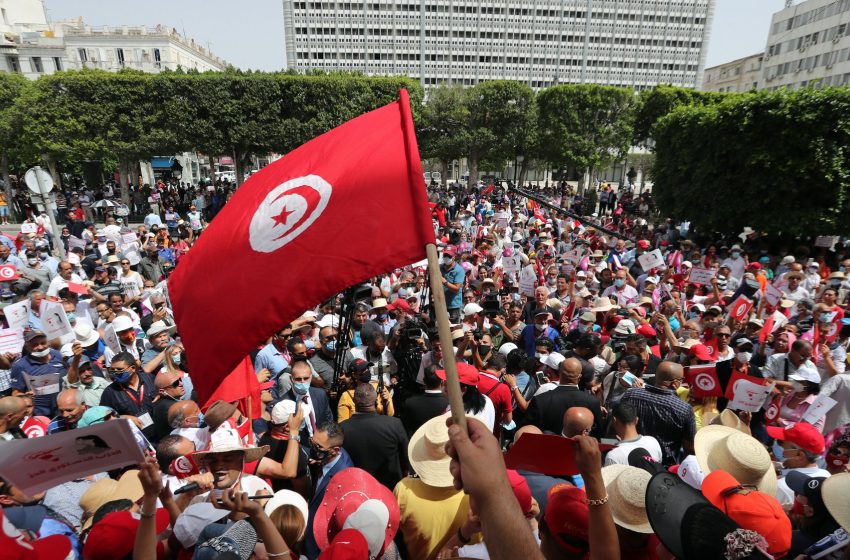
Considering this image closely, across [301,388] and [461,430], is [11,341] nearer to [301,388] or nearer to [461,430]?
[301,388]

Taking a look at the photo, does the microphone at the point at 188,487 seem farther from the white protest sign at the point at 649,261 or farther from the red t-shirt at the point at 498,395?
the white protest sign at the point at 649,261

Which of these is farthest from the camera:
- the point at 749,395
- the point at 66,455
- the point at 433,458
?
the point at 749,395

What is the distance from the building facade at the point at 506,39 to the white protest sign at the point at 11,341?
3085 inches

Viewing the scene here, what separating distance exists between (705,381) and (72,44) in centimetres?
7283

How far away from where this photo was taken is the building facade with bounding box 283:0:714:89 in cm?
7569

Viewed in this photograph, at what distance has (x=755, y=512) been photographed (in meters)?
2.26

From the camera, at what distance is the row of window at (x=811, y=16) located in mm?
52097

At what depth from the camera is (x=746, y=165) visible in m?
14.0

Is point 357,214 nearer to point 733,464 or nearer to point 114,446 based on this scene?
point 114,446

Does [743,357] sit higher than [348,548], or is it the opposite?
[348,548]

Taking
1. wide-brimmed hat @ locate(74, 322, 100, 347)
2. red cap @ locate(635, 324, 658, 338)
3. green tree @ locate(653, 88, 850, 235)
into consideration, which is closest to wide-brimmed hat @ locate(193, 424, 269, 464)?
wide-brimmed hat @ locate(74, 322, 100, 347)

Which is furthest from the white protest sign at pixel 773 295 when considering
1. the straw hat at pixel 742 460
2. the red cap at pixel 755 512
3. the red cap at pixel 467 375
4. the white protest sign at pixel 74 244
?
the white protest sign at pixel 74 244

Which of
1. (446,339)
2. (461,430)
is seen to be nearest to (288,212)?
(446,339)

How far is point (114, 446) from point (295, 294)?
0.94m
